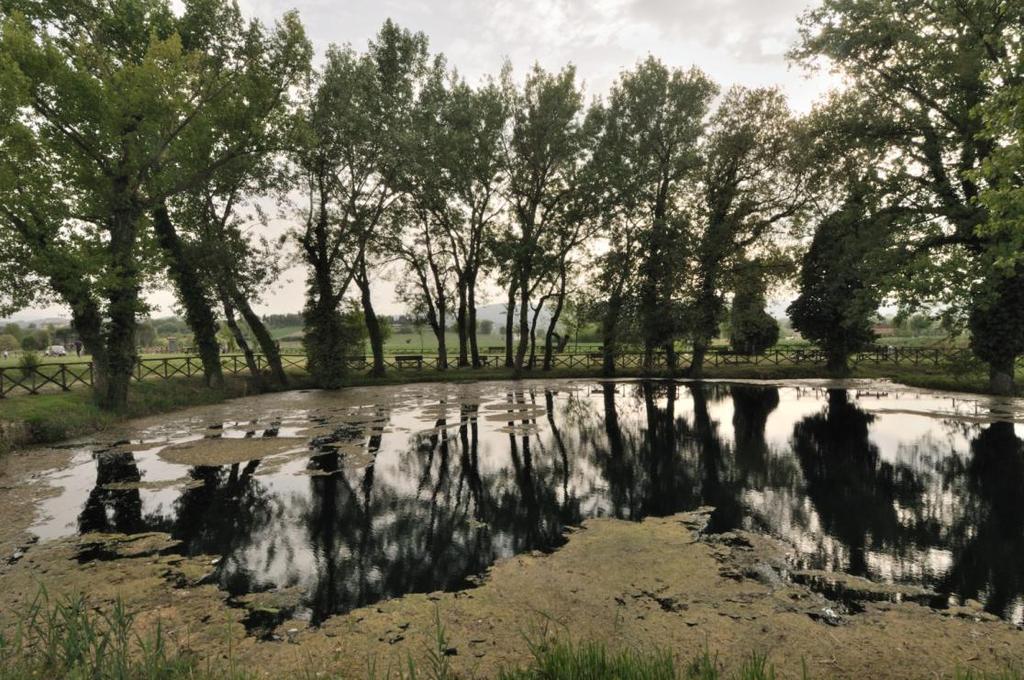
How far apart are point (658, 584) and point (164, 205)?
28934 millimetres

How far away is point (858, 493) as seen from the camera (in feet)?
32.4

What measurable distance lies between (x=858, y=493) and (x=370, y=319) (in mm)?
29483

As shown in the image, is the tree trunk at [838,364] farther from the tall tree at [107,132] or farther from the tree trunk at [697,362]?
the tall tree at [107,132]

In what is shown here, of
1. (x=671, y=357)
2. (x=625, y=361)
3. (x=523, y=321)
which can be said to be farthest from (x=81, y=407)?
(x=625, y=361)

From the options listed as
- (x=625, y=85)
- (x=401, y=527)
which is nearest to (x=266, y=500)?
(x=401, y=527)

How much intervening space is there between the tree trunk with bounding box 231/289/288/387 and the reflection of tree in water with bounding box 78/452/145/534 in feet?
49.3

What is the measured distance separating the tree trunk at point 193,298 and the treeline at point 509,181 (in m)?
0.11

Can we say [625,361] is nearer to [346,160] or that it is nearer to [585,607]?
[346,160]

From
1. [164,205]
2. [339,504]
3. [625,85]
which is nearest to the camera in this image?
[339,504]

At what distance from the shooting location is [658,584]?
20.7ft

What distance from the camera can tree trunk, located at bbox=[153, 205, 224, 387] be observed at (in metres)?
25.1

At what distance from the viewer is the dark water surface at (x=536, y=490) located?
275 inches

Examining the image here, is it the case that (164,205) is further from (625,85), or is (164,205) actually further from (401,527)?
(625,85)

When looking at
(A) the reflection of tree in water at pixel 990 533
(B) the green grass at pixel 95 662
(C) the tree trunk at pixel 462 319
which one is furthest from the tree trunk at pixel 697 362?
(B) the green grass at pixel 95 662
